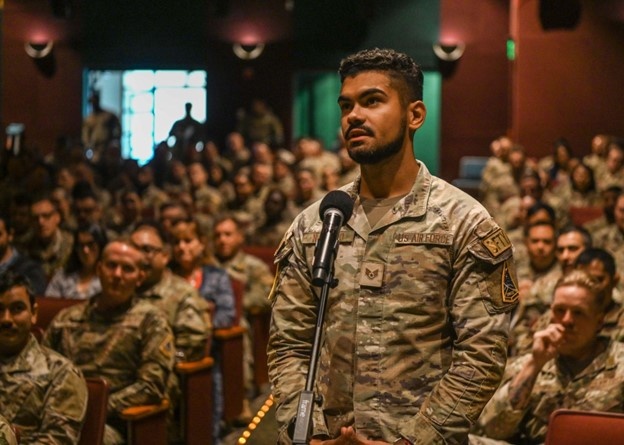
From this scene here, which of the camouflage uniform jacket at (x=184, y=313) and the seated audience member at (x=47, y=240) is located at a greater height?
the seated audience member at (x=47, y=240)

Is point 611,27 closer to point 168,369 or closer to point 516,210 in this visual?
point 516,210

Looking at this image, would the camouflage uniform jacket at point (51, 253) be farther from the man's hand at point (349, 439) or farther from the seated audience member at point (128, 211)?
the man's hand at point (349, 439)

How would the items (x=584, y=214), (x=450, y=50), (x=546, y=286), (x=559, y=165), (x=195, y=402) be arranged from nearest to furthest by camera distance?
(x=195, y=402) → (x=546, y=286) → (x=584, y=214) → (x=559, y=165) → (x=450, y=50)

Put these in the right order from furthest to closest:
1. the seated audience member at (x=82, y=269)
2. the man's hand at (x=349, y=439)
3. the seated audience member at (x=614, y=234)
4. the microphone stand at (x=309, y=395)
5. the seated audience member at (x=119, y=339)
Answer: the seated audience member at (x=614, y=234)
the seated audience member at (x=82, y=269)
the seated audience member at (x=119, y=339)
the man's hand at (x=349, y=439)
the microphone stand at (x=309, y=395)

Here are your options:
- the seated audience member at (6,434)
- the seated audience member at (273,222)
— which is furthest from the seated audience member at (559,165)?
the seated audience member at (6,434)

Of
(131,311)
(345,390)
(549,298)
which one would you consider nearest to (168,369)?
(131,311)

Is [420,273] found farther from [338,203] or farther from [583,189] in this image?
[583,189]

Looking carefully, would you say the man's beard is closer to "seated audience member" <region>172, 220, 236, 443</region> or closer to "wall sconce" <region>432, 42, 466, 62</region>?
"seated audience member" <region>172, 220, 236, 443</region>

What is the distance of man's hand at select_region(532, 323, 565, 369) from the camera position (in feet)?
10.5

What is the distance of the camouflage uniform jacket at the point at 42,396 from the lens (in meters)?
3.26

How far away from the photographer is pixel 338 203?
6.34 ft

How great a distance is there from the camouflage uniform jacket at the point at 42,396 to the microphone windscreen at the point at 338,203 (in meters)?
1.62

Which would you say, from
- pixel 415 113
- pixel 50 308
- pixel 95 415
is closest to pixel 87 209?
pixel 50 308

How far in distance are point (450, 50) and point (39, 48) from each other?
580 cm
